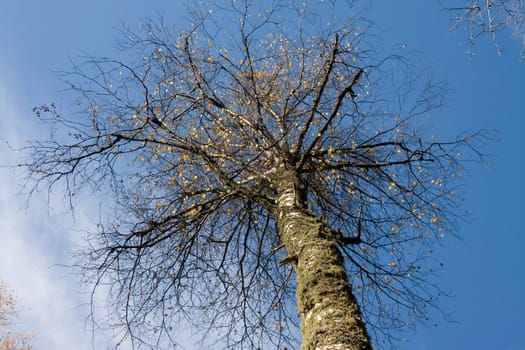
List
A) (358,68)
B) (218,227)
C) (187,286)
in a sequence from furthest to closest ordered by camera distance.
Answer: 1. (218,227)
2. (187,286)
3. (358,68)

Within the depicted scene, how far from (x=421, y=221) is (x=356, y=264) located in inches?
44.3

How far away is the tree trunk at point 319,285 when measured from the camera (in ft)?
8.05

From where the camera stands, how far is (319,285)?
2918mm

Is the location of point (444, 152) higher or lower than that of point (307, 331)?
higher

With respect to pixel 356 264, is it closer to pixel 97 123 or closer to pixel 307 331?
pixel 307 331

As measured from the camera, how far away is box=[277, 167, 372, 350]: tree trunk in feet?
8.05

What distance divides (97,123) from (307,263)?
129 inches

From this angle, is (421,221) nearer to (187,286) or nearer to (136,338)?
(187,286)

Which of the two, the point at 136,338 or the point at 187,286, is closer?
the point at 136,338

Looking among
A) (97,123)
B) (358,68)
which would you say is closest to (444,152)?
(358,68)

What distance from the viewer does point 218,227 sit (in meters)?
6.27

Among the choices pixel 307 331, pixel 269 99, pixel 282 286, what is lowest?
pixel 307 331

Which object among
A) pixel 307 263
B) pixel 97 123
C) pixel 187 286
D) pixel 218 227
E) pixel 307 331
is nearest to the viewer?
pixel 307 331

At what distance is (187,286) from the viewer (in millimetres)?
5793
